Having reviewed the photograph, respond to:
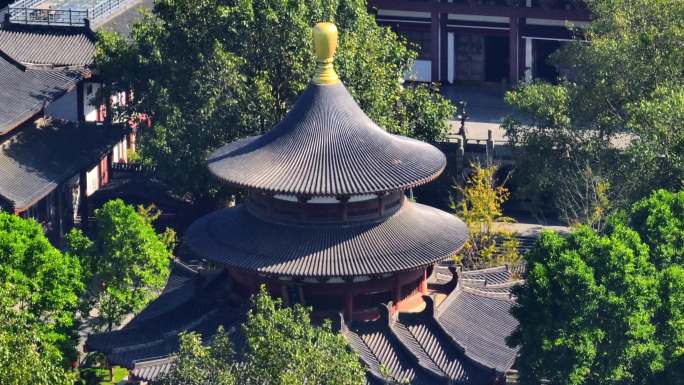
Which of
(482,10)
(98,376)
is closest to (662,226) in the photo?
(98,376)

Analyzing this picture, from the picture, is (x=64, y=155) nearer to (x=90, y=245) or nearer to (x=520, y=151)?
(x=90, y=245)

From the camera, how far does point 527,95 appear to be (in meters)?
73.7

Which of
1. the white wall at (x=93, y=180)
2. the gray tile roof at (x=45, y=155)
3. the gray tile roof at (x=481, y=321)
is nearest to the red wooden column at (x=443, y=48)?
the white wall at (x=93, y=180)

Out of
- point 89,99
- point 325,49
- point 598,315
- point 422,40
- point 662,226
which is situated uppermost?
point 325,49

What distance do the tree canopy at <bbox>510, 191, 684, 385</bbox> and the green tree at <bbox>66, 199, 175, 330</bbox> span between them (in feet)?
49.4

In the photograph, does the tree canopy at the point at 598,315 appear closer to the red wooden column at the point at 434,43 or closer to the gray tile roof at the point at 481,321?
the gray tile roof at the point at 481,321

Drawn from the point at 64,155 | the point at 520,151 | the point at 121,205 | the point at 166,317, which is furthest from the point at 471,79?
the point at 166,317

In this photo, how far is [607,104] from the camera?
72000 mm

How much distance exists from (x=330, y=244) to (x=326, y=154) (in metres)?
2.74

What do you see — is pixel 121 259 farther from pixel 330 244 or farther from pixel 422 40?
pixel 422 40

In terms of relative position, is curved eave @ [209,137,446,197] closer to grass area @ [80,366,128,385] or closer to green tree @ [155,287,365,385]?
green tree @ [155,287,365,385]

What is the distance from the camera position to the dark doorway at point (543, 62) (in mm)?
93688

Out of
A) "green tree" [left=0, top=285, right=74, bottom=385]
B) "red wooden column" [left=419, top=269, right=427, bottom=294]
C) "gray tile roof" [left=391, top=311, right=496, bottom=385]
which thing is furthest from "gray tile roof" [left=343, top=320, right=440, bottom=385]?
"green tree" [left=0, top=285, right=74, bottom=385]

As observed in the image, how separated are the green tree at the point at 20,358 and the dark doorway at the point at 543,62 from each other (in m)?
51.8
